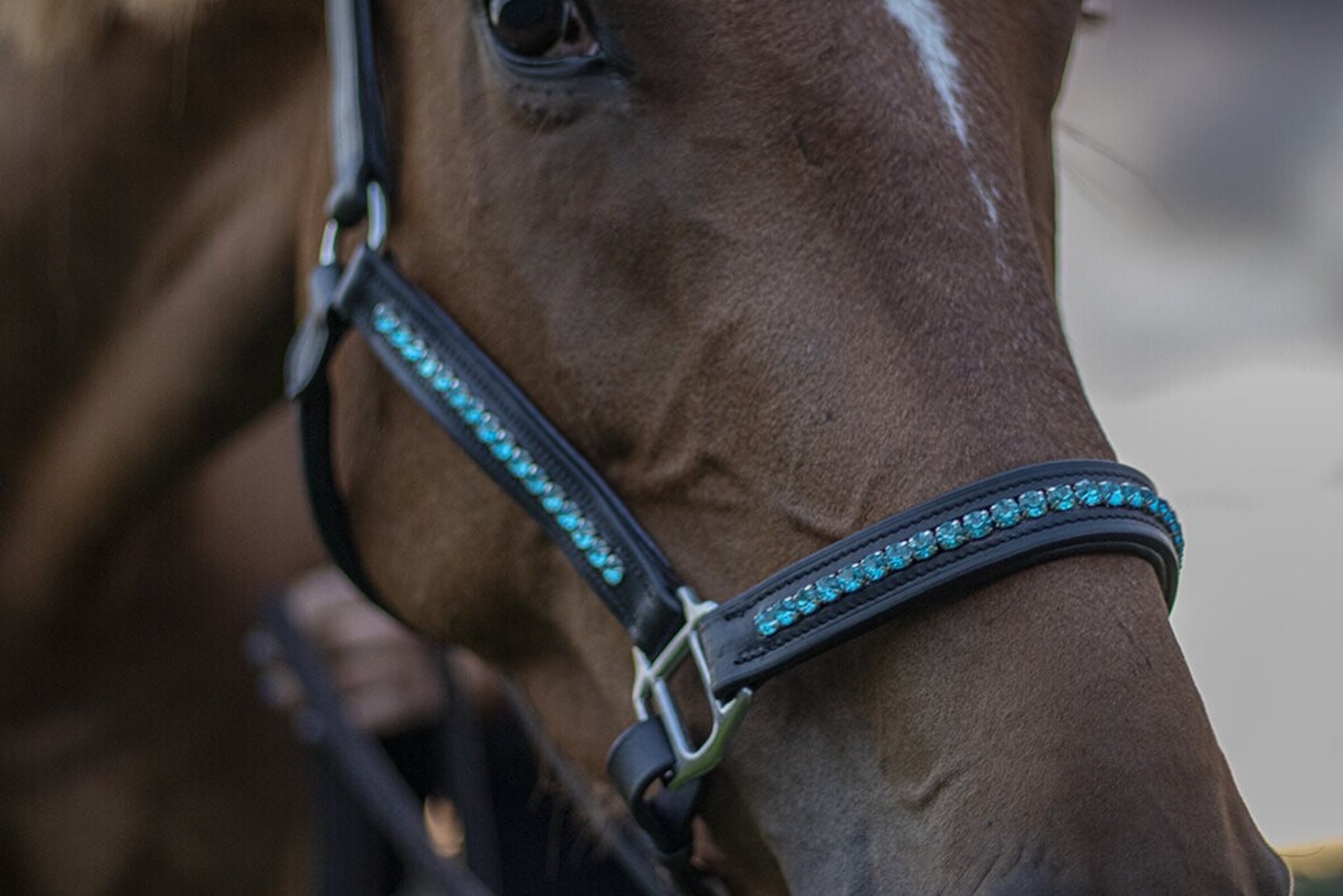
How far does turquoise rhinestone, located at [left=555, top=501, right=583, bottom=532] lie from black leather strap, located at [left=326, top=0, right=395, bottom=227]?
0.36 meters

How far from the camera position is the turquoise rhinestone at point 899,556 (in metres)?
0.99

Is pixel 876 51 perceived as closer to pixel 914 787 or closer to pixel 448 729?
pixel 914 787

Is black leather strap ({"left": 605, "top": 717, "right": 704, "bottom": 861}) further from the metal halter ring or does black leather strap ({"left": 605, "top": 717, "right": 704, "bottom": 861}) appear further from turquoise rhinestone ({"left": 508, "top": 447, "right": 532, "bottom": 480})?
the metal halter ring

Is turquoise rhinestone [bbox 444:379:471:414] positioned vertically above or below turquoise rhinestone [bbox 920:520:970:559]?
above

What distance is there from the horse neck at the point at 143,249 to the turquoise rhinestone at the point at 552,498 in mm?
530

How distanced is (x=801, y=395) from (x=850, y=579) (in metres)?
0.15

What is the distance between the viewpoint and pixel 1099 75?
6.39 ft

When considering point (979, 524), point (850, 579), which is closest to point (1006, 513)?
point (979, 524)

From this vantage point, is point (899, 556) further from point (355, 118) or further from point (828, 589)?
point (355, 118)

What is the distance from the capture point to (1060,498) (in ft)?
3.22

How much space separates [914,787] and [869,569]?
158 mm

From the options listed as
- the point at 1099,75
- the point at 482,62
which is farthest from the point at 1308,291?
the point at 482,62

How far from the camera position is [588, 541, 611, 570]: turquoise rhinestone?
118 centimetres

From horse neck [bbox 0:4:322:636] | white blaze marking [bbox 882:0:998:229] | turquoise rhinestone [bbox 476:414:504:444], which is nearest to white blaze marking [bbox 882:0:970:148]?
white blaze marking [bbox 882:0:998:229]
